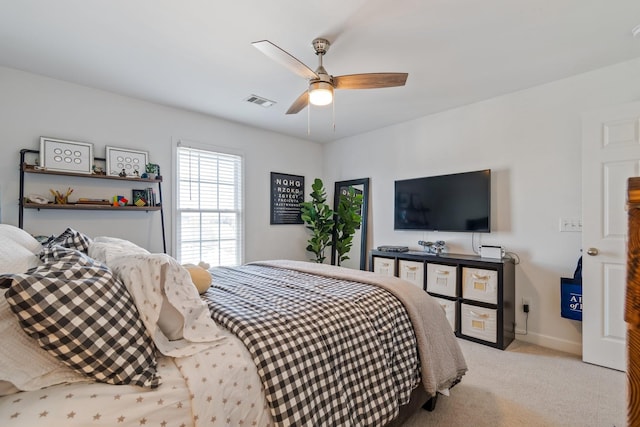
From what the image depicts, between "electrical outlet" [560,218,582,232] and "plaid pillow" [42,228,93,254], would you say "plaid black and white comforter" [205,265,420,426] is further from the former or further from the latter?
"electrical outlet" [560,218,582,232]

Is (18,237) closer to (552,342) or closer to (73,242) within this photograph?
(73,242)

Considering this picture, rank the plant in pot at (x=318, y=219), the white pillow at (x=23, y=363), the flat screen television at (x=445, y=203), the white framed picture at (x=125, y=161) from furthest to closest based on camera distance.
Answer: the plant in pot at (x=318, y=219)
the flat screen television at (x=445, y=203)
the white framed picture at (x=125, y=161)
the white pillow at (x=23, y=363)

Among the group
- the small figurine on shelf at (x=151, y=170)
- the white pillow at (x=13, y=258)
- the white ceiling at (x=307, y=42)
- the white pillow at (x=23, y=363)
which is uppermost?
the white ceiling at (x=307, y=42)

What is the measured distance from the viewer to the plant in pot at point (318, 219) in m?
4.55

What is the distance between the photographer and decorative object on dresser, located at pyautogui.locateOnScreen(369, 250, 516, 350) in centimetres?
277

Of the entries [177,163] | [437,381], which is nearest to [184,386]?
[437,381]

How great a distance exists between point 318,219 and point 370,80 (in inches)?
106

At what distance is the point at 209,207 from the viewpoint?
383 centimetres

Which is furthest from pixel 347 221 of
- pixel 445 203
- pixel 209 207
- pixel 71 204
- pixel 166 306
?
pixel 166 306

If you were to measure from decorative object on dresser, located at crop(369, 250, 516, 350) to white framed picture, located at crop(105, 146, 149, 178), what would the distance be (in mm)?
3148

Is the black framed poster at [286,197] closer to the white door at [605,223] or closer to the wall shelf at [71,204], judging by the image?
the wall shelf at [71,204]

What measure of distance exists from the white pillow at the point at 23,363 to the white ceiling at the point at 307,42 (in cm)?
189

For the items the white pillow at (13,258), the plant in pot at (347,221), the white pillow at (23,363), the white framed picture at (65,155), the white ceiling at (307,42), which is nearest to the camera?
the white pillow at (23,363)

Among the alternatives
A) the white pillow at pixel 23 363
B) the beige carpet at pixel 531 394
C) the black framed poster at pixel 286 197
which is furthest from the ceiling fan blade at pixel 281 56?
the black framed poster at pixel 286 197
